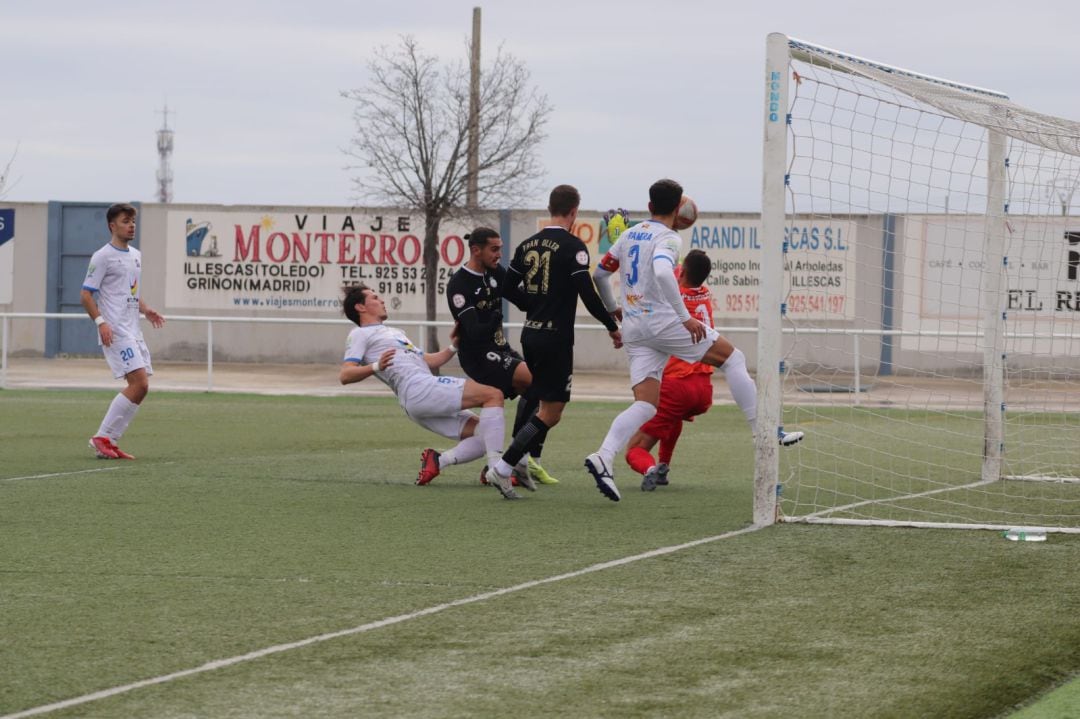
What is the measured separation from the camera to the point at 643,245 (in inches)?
358

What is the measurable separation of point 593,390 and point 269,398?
23.2 feet

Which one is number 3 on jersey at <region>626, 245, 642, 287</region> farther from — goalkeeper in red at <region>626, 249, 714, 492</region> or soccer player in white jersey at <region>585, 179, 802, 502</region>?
goalkeeper in red at <region>626, 249, 714, 492</region>

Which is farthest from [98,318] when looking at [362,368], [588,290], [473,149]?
[473,149]

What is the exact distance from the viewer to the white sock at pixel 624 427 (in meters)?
8.89

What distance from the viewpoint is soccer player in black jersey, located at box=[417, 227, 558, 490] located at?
991 centimetres

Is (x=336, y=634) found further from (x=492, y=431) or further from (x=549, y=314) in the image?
(x=492, y=431)

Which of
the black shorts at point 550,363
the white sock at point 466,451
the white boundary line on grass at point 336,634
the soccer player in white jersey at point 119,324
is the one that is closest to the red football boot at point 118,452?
the soccer player in white jersey at point 119,324

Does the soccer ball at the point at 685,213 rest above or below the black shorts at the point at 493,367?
above

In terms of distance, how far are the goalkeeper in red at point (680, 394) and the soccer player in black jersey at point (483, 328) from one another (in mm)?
820

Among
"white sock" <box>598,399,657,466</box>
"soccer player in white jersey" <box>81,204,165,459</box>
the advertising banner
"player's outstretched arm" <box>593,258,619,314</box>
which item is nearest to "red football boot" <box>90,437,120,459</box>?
"soccer player in white jersey" <box>81,204,165,459</box>

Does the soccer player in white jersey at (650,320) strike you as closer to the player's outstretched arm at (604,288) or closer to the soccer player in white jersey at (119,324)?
the player's outstretched arm at (604,288)

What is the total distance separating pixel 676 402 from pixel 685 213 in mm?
1449

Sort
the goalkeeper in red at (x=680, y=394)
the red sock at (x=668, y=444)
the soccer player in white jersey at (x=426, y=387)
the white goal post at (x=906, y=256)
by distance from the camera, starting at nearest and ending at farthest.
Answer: the white goal post at (x=906, y=256)
the soccer player in white jersey at (x=426, y=387)
the goalkeeper in red at (x=680, y=394)
the red sock at (x=668, y=444)

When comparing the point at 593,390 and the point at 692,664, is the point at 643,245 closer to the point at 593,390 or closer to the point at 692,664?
the point at 692,664
